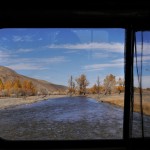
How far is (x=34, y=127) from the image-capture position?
12.8 feet

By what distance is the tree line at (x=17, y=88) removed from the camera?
3.55 m

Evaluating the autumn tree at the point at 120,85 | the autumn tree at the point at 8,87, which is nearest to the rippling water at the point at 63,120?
the autumn tree at the point at 120,85

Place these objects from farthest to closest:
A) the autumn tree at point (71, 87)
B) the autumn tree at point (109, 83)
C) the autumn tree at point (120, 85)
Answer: the autumn tree at point (71, 87) → the autumn tree at point (109, 83) → the autumn tree at point (120, 85)

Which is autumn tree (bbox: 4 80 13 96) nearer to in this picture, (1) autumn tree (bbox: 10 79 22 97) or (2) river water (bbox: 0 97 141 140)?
(1) autumn tree (bbox: 10 79 22 97)

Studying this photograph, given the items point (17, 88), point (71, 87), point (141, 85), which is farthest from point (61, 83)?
point (141, 85)

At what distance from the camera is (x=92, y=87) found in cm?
359

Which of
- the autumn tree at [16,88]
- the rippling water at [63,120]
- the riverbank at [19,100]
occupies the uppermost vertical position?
the autumn tree at [16,88]

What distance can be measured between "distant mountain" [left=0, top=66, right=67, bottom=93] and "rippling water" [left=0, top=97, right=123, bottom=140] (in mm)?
189

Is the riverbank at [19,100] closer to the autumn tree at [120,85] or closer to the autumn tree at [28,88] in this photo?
the autumn tree at [28,88]
